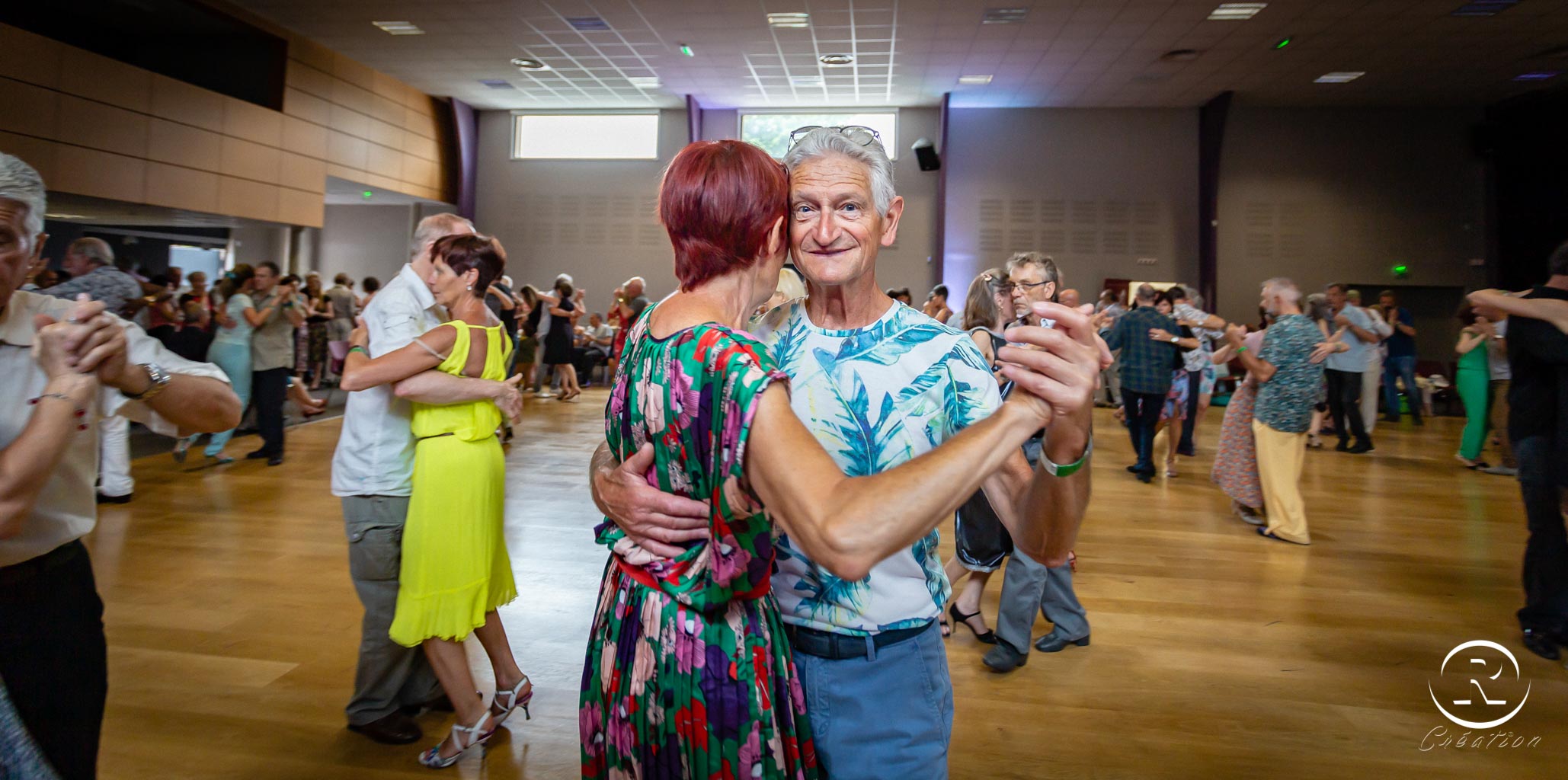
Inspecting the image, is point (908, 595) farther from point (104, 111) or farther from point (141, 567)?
point (104, 111)

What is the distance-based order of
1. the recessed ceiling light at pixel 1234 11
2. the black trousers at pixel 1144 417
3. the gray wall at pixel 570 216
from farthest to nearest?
the gray wall at pixel 570 216 < the recessed ceiling light at pixel 1234 11 < the black trousers at pixel 1144 417

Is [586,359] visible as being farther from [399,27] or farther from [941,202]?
[941,202]

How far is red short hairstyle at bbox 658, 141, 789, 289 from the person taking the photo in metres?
1.08

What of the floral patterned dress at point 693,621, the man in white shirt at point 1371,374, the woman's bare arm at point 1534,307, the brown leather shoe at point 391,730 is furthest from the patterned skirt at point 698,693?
the man in white shirt at point 1371,374

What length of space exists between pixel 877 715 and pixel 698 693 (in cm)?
→ 29

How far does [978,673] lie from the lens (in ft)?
10.5

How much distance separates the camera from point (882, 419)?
126 centimetres

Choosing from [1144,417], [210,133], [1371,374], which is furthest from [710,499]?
[210,133]

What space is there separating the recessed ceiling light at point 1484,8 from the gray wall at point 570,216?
12.0 metres

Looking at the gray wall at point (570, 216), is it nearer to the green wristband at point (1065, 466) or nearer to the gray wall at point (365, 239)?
the gray wall at point (365, 239)

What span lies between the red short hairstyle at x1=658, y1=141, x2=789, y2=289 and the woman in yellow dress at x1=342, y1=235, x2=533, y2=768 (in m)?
1.55

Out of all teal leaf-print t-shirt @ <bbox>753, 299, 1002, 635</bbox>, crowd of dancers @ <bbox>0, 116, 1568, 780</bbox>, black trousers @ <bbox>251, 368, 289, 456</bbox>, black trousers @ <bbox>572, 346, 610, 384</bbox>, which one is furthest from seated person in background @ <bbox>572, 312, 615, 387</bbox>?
teal leaf-print t-shirt @ <bbox>753, 299, 1002, 635</bbox>

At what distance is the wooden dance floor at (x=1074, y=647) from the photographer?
253cm

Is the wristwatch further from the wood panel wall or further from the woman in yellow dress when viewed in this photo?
the wood panel wall
